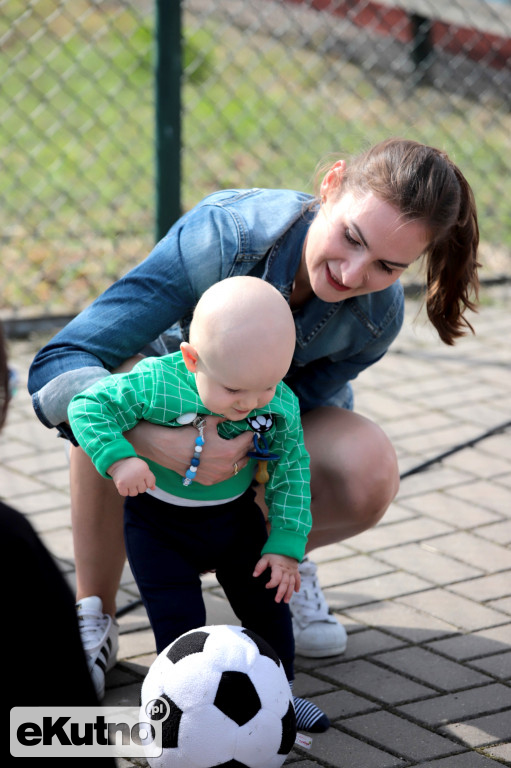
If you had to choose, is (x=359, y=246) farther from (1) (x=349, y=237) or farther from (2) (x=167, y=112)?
(2) (x=167, y=112)

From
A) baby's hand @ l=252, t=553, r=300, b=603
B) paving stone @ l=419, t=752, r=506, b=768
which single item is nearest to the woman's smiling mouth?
baby's hand @ l=252, t=553, r=300, b=603

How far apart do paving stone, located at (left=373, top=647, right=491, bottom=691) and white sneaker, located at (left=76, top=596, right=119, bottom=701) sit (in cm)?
66

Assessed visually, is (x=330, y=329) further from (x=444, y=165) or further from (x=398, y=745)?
(x=398, y=745)

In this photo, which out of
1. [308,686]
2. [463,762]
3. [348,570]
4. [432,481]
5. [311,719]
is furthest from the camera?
[432,481]

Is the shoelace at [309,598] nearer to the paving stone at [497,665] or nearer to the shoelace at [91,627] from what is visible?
the paving stone at [497,665]

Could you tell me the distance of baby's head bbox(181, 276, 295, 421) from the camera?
6.49 ft

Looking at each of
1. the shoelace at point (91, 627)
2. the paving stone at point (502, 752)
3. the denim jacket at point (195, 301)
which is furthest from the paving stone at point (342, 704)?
the denim jacket at point (195, 301)

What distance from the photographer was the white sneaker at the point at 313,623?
2.53 meters

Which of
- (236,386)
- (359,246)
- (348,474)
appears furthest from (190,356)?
(348,474)

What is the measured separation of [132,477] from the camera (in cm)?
199

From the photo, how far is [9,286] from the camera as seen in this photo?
5.49m

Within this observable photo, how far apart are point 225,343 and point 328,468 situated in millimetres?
649

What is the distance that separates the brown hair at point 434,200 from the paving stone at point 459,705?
0.91 metres

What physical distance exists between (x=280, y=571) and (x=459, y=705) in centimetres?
57
